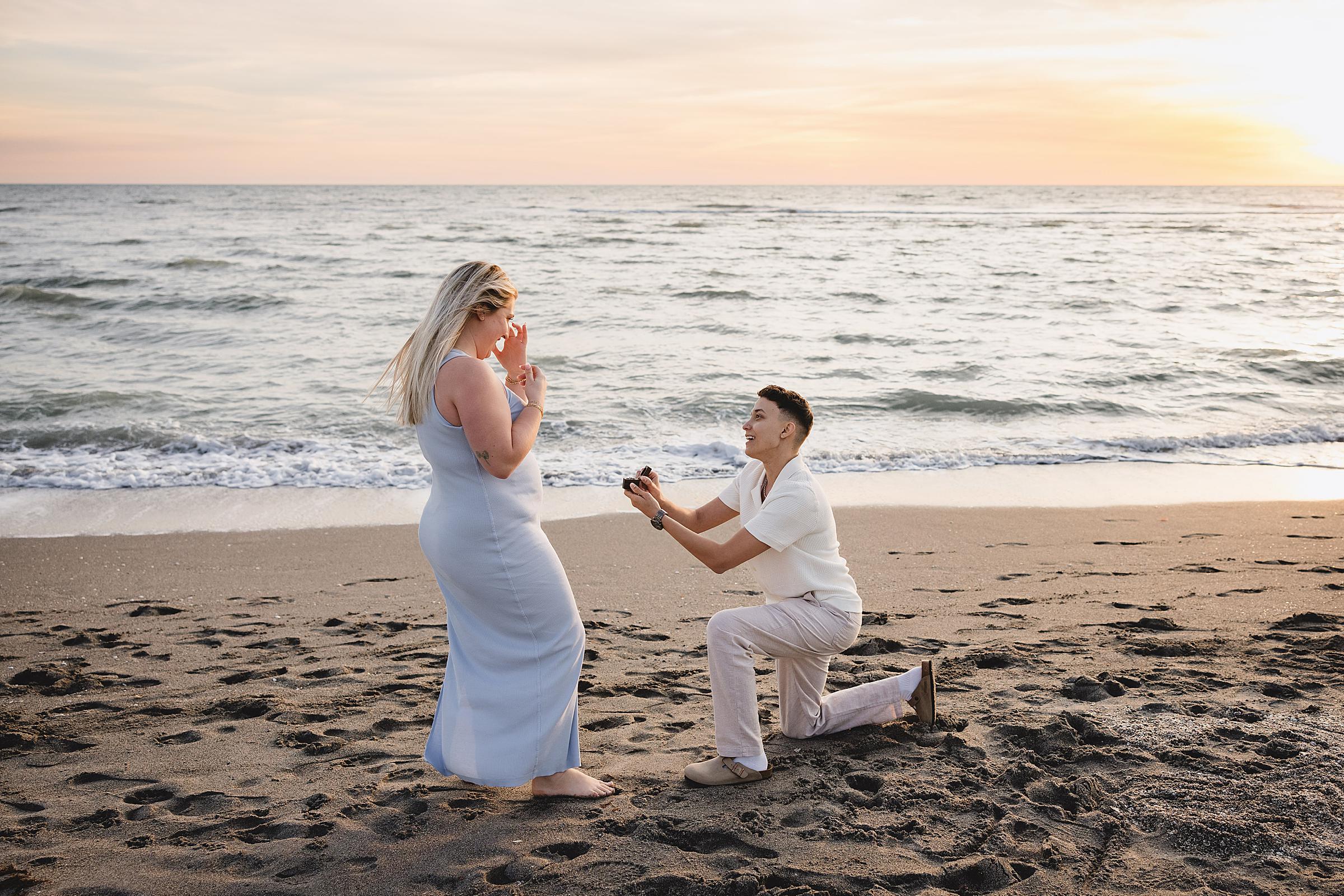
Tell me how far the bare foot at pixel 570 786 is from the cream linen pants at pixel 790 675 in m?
0.45

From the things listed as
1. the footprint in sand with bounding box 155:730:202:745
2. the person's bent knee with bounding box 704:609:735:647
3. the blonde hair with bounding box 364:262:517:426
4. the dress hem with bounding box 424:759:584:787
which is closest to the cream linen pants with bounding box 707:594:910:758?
the person's bent knee with bounding box 704:609:735:647

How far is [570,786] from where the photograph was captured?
3.24 m

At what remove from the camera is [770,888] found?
2.67 m

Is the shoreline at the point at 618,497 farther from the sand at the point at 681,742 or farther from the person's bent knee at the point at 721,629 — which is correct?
→ the person's bent knee at the point at 721,629

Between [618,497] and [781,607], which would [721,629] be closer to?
[781,607]

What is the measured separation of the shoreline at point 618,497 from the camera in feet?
24.3

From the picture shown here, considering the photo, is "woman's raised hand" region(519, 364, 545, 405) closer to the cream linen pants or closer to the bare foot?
the cream linen pants

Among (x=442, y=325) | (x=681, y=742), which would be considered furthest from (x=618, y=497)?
(x=442, y=325)

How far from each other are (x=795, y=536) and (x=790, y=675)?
0.64 metres

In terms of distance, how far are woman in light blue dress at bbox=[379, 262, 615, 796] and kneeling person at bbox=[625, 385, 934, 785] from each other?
437mm

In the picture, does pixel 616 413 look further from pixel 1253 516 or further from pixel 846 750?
pixel 846 750

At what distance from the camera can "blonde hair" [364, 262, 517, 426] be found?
10.0ft

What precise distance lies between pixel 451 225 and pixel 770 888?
132 feet

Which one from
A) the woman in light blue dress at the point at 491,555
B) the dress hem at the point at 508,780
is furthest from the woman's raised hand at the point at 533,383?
the dress hem at the point at 508,780
